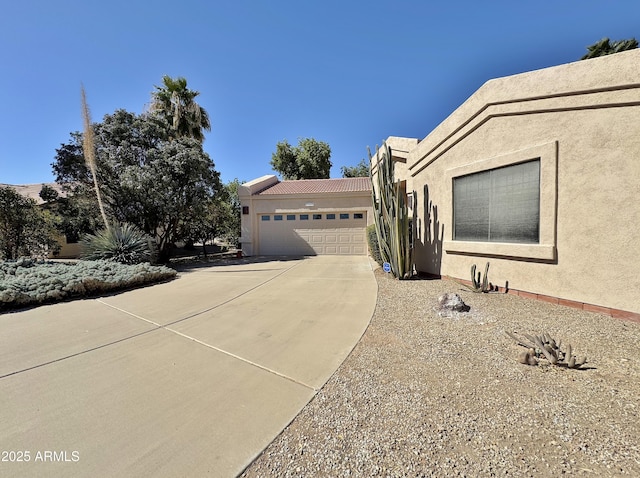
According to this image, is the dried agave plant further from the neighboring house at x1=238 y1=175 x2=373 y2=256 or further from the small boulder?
the neighboring house at x1=238 y1=175 x2=373 y2=256

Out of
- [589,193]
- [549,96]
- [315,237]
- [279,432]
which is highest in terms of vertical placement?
[549,96]

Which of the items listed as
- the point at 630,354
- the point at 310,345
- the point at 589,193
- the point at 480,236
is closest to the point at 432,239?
the point at 480,236

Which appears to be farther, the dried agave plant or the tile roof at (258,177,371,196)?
the tile roof at (258,177,371,196)

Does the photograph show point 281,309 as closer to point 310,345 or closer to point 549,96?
point 310,345

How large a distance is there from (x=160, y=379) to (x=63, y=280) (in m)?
5.71

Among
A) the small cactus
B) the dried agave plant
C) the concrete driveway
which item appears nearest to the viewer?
the concrete driveway

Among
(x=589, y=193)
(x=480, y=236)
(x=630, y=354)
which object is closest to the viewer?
(x=630, y=354)

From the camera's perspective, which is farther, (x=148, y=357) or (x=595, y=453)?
(x=148, y=357)

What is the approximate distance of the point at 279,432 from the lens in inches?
85.7

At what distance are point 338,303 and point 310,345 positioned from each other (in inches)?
80.7

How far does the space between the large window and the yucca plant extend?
1115cm

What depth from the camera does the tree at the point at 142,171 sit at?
11.9m

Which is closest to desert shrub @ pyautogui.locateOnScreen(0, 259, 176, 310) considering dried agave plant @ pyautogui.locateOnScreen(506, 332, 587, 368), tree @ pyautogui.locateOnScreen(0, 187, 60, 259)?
tree @ pyautogui.locateOnScreen(0, 187, 60, 259)

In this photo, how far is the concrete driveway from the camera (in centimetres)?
201
